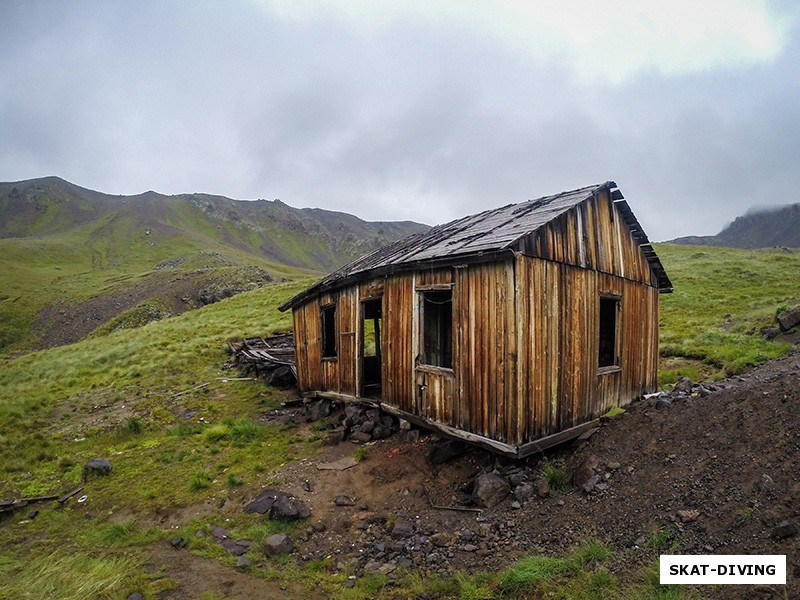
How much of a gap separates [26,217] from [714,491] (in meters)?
180

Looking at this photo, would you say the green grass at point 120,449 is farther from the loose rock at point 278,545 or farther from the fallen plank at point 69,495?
the loose rock at point 278,545

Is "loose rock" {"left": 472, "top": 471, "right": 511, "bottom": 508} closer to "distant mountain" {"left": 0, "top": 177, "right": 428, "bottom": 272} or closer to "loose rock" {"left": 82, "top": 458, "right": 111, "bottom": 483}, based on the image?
"loose rock" {"left": 82, "top": 458, "right": 111, "bottom": 483}

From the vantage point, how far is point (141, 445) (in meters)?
11.8

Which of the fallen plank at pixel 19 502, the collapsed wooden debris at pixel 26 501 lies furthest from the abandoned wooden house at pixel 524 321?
the fallen plank at pixel 19 502

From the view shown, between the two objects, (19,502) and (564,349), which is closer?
(564,349)

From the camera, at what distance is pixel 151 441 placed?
470 inches

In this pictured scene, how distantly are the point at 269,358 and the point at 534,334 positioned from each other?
1335cm

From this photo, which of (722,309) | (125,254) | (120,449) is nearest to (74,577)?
(120,449)

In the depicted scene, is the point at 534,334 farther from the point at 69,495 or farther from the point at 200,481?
the point at 69,495

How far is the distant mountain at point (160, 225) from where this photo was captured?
367 feet

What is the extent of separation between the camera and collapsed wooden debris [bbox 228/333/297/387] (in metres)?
17.2

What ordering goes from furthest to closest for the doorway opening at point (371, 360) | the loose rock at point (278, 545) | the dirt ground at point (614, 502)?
the doorway opening at point (371, 360)
the loose rock at point (278, 545)
the dirt ground at point (614, 502)

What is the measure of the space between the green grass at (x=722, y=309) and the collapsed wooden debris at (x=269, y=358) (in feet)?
42.6

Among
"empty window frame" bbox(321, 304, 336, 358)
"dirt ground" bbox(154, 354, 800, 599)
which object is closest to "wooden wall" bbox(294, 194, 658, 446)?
"dirt ground" bbox(154, 354, 800, 599)
